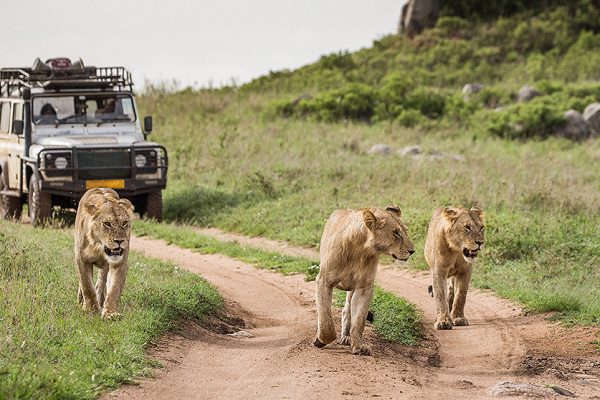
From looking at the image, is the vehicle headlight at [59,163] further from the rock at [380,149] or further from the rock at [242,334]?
the rock at [380,149]

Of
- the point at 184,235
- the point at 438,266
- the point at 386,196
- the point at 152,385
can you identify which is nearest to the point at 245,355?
the point at 152,385

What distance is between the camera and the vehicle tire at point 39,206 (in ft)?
57.1

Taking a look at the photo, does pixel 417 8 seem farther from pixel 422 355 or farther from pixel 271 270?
pixel 422 355

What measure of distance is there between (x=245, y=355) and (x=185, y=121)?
21.2m

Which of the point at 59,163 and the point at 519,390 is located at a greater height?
the point at 59,163

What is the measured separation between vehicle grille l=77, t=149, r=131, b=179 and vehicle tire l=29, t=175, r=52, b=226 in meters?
0.67

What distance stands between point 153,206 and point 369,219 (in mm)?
10995

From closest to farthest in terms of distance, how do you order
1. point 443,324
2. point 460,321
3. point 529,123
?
point 443,324 → point 460,321 → point 529,123

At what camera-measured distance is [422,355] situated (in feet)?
29.7

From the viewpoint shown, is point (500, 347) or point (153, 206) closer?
point (500, 347)

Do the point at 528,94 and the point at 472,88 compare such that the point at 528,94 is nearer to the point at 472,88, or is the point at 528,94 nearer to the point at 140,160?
the point at 472,88

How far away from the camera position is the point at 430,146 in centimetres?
2677

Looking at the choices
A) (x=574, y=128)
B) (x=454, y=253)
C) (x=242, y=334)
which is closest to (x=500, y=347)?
(x=454, y=253)

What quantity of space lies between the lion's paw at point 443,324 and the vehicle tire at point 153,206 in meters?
9.33
